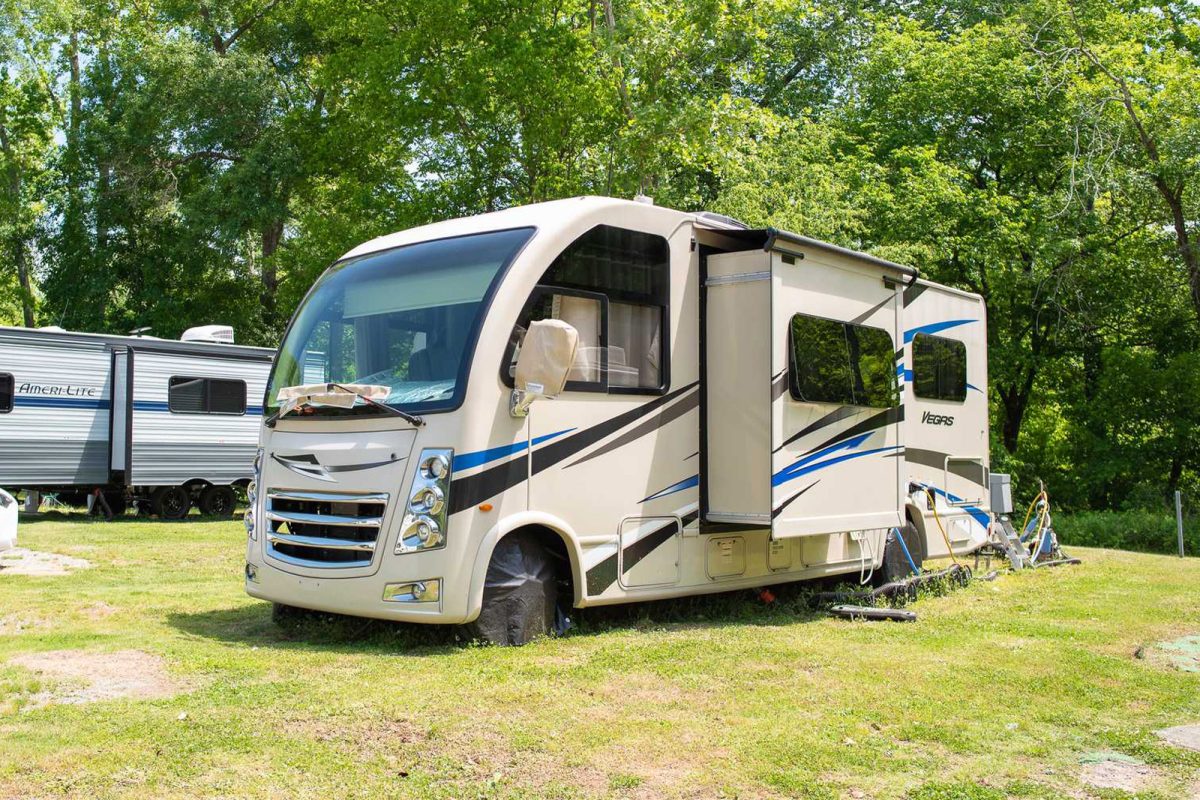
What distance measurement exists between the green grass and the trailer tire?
→ 1138mm

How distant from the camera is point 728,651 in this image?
680cm

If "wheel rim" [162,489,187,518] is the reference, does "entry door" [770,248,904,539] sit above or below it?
above

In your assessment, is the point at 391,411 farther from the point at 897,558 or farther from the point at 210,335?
the point at 210,335

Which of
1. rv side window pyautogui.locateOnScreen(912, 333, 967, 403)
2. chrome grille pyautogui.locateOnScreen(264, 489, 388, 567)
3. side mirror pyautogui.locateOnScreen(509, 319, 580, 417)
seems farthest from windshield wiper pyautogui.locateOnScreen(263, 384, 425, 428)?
rv side window pyautogui.locateOnScreen(912, 333, 967, 403)

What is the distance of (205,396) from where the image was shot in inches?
749

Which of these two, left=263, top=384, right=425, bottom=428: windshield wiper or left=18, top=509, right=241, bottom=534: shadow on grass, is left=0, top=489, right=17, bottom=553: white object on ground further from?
left=18, top=509, right=241, bottom=534: shadow on grass

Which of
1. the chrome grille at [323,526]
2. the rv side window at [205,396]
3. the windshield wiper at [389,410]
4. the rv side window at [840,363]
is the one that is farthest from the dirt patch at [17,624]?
the rv side window at [205,396]

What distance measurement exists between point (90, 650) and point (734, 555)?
4.32 m

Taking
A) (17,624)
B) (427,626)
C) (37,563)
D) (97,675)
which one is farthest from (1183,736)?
(37,563)

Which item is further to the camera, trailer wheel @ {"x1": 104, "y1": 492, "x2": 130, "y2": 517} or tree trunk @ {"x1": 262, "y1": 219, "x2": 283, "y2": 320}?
tree trunk @ {"x1": 262, "y1": 219, "x2": 283, "y2": 320}

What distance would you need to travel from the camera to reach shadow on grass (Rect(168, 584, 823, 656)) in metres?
7.01

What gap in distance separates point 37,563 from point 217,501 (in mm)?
8345

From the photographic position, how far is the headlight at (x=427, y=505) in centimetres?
657

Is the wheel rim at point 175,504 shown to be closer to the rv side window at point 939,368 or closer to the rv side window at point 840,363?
the rv side window at point 939,368
